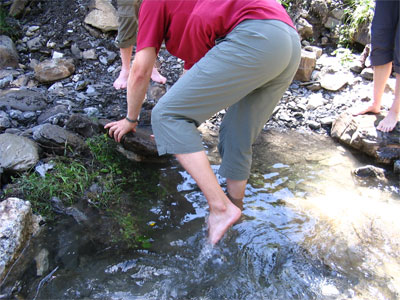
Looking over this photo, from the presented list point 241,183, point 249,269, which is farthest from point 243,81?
point 249,269

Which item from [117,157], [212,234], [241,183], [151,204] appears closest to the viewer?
[212,234]

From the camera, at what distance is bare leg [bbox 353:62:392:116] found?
3775 mm

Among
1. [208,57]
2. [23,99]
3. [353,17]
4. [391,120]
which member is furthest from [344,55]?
[23,99]

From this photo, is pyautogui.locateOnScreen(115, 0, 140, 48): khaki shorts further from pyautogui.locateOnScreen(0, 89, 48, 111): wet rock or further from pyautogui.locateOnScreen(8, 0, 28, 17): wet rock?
pyautogui.locateOnScreen(8, 0, 28, 17): wet rock

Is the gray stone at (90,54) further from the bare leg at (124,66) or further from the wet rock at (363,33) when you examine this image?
the wet rock at (363,33)

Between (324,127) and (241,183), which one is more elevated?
(241,183)

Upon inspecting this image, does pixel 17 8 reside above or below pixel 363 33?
below

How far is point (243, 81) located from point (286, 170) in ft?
5.57

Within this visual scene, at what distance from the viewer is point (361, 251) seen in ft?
8.13

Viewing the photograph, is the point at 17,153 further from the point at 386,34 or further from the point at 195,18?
the point at 386,34

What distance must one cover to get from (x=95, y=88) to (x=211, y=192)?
272cm

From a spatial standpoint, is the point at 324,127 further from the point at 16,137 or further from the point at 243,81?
the point at 16,137

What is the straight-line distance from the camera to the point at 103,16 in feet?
16.6

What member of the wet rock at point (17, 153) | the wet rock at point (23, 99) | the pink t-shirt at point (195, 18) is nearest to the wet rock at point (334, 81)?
the pink t-shirt at point (195, 18)
